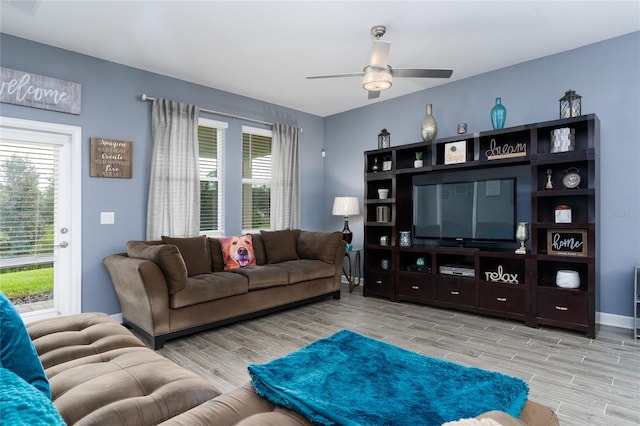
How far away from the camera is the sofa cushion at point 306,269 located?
4.15 metres

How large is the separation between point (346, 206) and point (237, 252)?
1.87m

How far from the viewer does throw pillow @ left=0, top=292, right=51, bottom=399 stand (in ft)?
3.43

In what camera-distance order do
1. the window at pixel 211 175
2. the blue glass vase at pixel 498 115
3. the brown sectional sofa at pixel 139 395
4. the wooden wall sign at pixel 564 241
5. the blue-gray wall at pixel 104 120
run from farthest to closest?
1. the window at pixel 211 175
2. the blue glass vase at pixel 498 115
3. the wooden wall sign at pixel 564 241
4. the blue-gray wall at pixel 104 120
5. the brown sectional sofa at pixel 139 395

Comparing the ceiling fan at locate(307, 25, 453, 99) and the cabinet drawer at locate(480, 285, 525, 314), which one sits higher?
the ceiling fan at locate(307, 25, 453, 99)

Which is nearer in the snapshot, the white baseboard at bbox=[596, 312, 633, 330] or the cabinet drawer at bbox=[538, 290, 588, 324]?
the cabinet drawer at bbox=[538, 290, 588, 324]

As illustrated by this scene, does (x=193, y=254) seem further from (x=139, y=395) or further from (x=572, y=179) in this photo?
(x=572, y=179)

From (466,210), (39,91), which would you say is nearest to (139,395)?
(39,91)

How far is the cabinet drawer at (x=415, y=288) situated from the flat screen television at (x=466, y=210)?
1.88 ft

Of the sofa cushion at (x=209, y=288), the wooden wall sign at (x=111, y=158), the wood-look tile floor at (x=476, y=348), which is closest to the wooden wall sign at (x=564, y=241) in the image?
the wood-look tile floor at (x=476, y=348)

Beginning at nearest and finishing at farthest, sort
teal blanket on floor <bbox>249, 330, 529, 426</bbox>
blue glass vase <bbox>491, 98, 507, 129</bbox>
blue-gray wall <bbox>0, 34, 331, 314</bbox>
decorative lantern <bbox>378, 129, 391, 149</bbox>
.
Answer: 1. teal blanket on floor <bbox>249, 330, 529, 426</bbox>
2. blue-gray wall <bbox>0, 34, 331, 314</bbox>
3. blue glass vase <bbox>491, 98, 507, 129</bbox>
4. decorative lantern <bbox>378, 129, 391, 149</bbox>

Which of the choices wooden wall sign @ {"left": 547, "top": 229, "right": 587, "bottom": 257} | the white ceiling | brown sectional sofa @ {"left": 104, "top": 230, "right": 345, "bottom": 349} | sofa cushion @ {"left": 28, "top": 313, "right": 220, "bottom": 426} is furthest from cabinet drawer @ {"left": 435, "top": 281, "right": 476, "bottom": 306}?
sofa cushion @ {"left": 28, "top": 313, "right": 220, "bottom": 426}

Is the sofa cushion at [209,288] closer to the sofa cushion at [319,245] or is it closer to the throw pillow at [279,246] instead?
the throw pillow at [279,246]

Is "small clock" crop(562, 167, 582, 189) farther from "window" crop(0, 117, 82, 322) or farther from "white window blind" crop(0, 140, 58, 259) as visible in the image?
"white window blind" crop(0, 140, 58, 259)

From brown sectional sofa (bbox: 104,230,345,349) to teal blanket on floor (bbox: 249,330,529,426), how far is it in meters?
1.64
